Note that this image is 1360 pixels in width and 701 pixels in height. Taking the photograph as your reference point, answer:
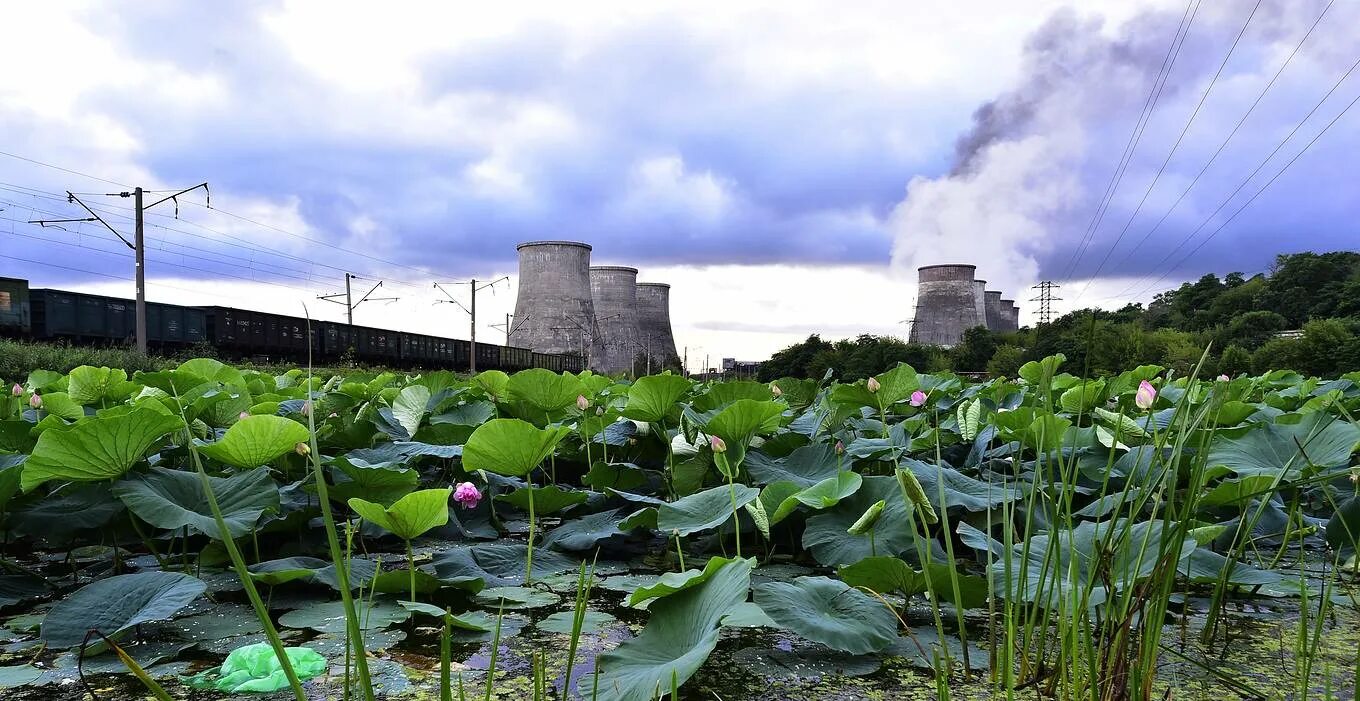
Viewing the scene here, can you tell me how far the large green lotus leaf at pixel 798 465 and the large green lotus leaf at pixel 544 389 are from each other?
39 cm

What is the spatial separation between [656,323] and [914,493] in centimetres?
2392

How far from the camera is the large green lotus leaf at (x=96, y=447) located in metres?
0.87

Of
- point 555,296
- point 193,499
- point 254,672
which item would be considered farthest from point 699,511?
point 555,296

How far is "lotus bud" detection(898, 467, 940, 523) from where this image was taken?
2.47ft

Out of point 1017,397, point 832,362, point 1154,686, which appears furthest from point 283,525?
point 832,362

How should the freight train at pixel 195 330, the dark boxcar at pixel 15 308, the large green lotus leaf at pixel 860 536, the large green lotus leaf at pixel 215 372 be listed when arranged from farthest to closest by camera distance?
1. the freight train at pixel 195 330
2. the dark boxcar at pixel 15 308
3. the large green lotus leaf at pixel 215 372
4. the large green lotus leaf at pixel 860 536

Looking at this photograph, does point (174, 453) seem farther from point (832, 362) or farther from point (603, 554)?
point (832, 362)

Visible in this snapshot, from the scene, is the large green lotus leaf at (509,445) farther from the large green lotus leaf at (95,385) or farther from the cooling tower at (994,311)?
the cooling tower at (994,311)

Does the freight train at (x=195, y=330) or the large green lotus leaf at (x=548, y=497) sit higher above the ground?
the freight train at (x=195, y=330)

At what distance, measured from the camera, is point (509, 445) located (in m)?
1.04

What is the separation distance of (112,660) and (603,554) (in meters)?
0.62

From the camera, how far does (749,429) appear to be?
1.21m

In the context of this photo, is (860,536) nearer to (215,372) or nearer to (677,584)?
(677,584)

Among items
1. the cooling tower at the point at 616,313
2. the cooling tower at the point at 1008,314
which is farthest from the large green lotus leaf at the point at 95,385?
the cooling tower at the point at 1008,314
